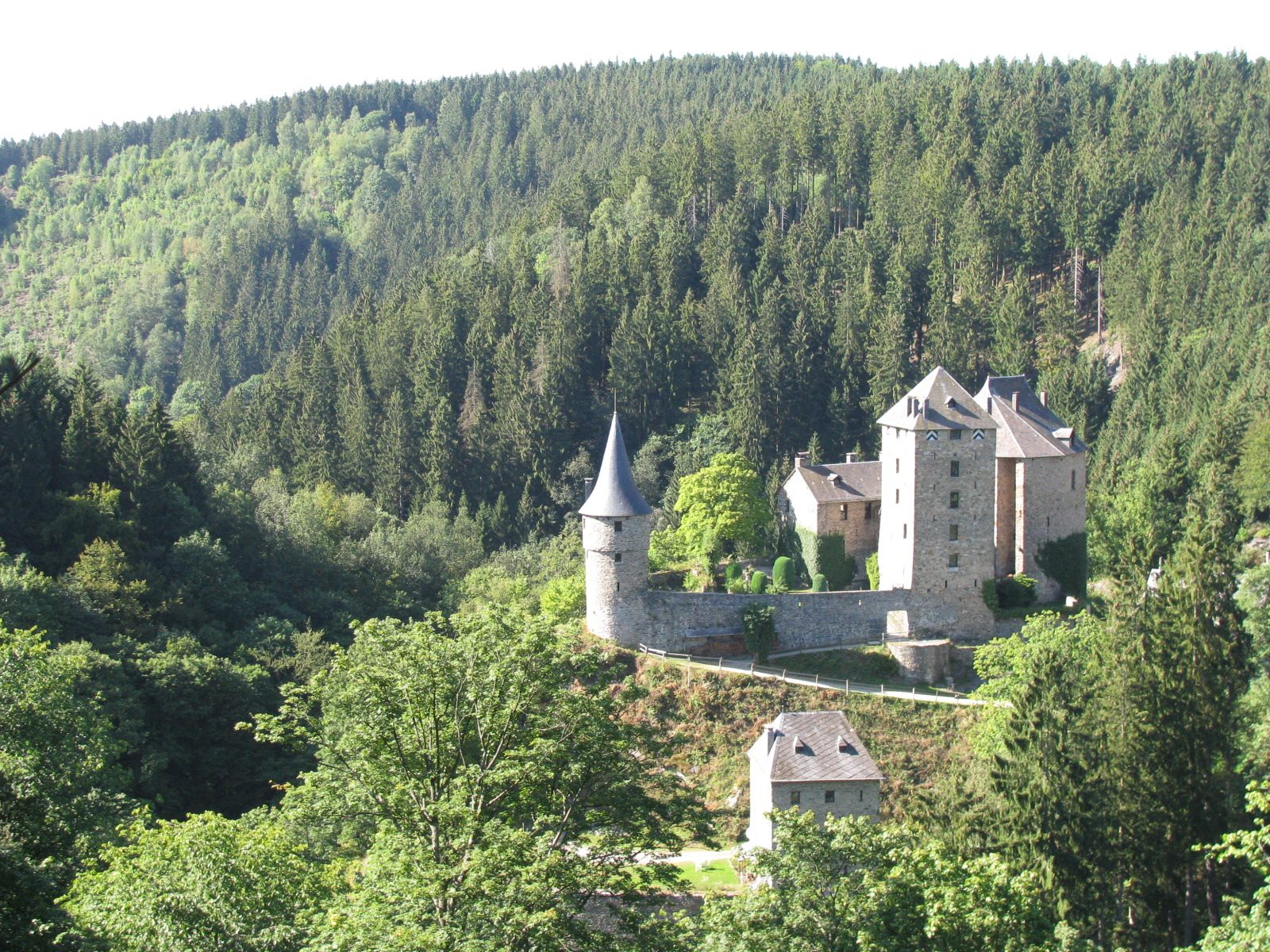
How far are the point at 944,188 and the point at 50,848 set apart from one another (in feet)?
248

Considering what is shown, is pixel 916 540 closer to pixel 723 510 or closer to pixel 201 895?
pixel 723 510

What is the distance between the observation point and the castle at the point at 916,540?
47.7m

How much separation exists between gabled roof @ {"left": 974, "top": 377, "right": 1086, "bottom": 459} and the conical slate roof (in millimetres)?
12630

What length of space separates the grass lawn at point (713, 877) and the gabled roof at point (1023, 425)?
1833 centimetres

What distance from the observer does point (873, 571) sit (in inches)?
2077

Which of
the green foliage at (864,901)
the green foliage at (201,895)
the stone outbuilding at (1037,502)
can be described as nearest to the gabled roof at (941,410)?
the stone outbuilding at (1037,502)

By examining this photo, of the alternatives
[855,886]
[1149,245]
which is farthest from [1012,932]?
[1149,245]

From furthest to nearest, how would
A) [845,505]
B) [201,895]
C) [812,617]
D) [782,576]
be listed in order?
[782,576] → [845,505] → [812,617] → [201,895]

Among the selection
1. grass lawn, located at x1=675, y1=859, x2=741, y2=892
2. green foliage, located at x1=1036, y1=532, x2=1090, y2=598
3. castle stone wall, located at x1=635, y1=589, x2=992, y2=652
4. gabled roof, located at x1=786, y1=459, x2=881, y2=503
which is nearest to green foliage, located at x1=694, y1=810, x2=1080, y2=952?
grass lawn, located at x1=675, y1=859, x2=741, y2=892

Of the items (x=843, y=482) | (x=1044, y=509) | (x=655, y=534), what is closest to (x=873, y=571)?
(x=843, y=482)

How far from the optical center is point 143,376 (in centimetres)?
14262

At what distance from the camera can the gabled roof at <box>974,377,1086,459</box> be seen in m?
52.0

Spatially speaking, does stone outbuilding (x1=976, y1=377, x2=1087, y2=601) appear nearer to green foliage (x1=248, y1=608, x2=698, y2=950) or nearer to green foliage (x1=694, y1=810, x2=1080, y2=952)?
green foliage (x1=694, y1=810, x2=1080, y2=952)

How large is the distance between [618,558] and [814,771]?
1030cm
